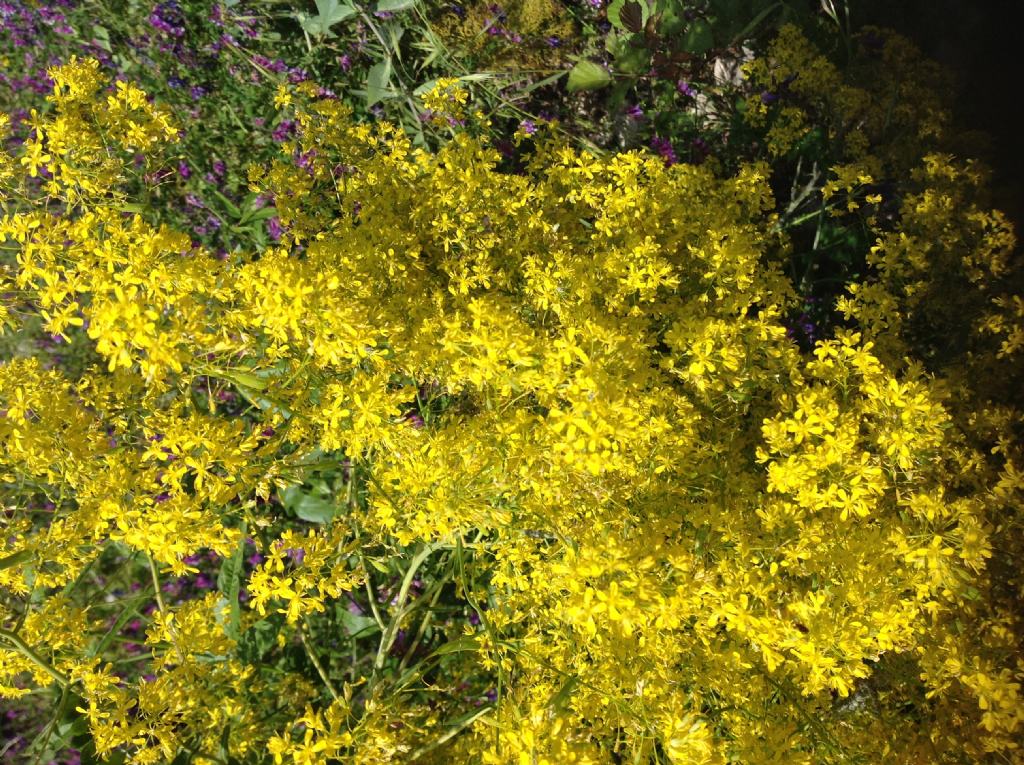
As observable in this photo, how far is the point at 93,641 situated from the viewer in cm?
427

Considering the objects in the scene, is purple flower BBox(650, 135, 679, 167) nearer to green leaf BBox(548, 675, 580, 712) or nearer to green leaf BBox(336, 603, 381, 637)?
green leaf BBox(548, 675, 580, 712)

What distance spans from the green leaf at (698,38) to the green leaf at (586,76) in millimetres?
477

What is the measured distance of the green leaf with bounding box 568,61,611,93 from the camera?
3.70m

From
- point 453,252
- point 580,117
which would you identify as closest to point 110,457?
point 453,252

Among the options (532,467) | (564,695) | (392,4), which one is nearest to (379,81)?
(392,4)

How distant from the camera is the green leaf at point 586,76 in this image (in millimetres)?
3695

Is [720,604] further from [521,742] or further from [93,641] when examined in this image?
[93,641]

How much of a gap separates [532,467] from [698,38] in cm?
274

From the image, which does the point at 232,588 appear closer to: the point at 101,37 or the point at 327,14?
the point at 327,14

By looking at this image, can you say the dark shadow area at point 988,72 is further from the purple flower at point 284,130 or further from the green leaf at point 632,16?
the purple flower at point 284,130

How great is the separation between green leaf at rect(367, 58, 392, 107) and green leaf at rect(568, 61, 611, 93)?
1.12m

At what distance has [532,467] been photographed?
2.26m

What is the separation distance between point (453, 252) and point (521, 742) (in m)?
2.01

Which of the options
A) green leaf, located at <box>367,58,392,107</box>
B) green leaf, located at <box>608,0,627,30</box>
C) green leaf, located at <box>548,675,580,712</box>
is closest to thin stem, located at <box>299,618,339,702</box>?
green leaf, located at <box>548,675,580,712</box>
